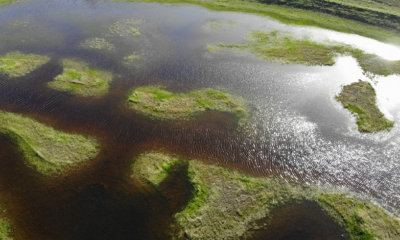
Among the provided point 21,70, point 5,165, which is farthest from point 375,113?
point 21,70

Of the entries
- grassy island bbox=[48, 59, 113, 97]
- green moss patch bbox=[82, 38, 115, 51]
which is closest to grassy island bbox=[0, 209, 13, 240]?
grassy island bbox=[48, 59, 113, 97]

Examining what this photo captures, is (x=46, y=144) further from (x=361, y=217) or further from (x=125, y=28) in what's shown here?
(x=125, y=28)

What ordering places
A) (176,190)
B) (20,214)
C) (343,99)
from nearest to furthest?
(20,214) < (176,190) < (343,99)

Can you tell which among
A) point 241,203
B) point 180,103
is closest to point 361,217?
point 241,203

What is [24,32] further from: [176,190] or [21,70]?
[176,190]

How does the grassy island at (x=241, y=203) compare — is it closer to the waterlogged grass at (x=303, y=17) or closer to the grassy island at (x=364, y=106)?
the grassy island at (x=364, y=106)

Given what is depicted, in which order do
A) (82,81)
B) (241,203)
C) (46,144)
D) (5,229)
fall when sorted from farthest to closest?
(82,81)
(46,144)
(241,203)
(5,229)
